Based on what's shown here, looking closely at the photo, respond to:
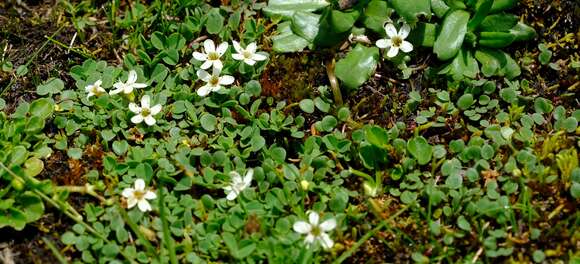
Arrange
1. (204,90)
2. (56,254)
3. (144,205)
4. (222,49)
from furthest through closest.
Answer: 1. (222,49)
2. (204,90)
3. (144,205)
4. (56,254)

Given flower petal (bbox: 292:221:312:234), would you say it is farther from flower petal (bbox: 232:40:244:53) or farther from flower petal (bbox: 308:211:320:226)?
flower petal (bbox: 232:40:244:53)

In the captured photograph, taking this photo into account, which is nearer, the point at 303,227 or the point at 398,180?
the point at 303,227

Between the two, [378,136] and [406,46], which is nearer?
[378,136]

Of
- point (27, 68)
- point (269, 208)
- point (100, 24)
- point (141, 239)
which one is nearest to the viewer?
point (141, 239)

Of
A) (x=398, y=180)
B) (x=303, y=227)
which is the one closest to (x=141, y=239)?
(x=303, y=227)

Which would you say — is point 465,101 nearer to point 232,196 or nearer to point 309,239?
point 309,239

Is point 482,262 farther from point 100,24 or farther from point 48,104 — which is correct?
point 100,24

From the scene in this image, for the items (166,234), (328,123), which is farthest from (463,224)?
(166,234)

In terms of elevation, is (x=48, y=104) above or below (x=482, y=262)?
above

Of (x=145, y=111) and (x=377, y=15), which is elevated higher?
(x=377, y=15)
